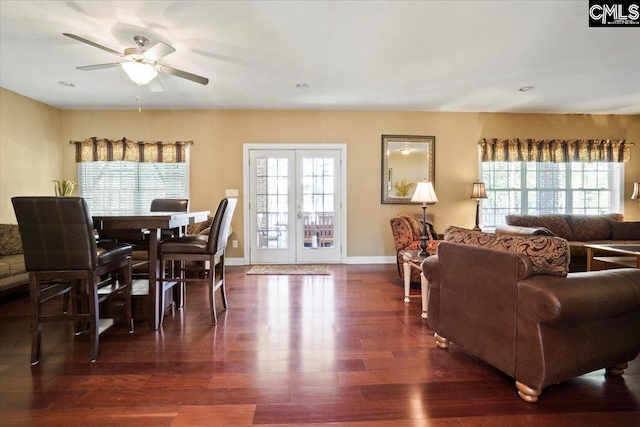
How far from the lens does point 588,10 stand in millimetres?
2348

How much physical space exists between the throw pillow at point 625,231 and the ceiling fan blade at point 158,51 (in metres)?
6.48

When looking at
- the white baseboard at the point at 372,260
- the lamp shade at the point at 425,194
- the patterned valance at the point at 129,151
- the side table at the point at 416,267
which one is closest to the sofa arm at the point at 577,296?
the side table at the point at 416,267

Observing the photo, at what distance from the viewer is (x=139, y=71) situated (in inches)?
102

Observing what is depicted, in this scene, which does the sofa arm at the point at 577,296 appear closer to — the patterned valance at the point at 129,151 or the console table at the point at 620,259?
the console table at the point at 620,259

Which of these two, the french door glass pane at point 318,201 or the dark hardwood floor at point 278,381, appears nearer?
the dark hardwood floor at point 278,381

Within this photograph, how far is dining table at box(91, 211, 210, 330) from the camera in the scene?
217 cm

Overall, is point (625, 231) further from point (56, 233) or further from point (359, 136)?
point (56, 233)

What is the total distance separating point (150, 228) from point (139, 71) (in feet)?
4.91

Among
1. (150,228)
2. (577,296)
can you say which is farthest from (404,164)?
(150,228)

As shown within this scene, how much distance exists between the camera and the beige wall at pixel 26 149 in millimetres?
3945

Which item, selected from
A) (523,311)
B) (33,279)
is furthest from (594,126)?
(33,279)

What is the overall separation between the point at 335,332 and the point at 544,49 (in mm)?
3497

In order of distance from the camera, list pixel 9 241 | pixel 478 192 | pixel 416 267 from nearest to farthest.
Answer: pixel 416 267 → pixel 9 241 → pixel 478 192

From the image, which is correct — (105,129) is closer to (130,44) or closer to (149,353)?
(130,44)
